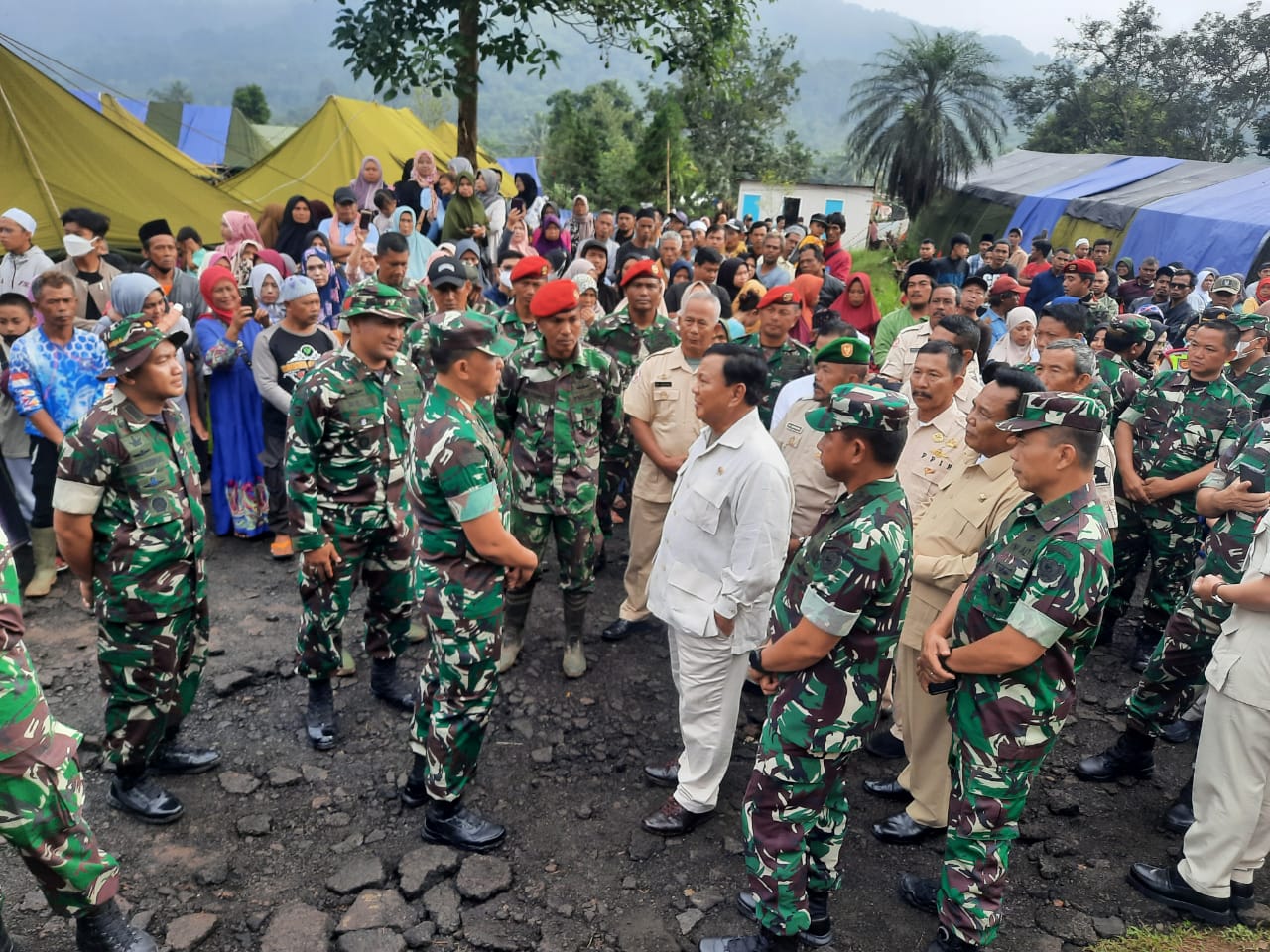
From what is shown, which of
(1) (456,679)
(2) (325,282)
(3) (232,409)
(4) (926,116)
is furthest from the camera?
(4) (926,116)

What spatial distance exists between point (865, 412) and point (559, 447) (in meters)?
2.26

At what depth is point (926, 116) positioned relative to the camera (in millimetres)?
26000

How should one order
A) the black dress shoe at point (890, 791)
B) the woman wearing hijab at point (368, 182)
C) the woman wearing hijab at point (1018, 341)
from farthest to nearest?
the woman wearing hijab at point (368, 182) < the woman wearing hijab at point (1018, 341) < the black dress shoe at point (890, 791)

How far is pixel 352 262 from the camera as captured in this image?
299 inches

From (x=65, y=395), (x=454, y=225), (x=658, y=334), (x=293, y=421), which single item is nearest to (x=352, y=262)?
(x=454, y=225)

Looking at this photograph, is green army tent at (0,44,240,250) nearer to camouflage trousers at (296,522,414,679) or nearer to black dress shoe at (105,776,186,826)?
camouflage trousers at (296,522,414,679)

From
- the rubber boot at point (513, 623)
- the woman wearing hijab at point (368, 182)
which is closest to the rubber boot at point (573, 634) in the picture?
the rubber boot at point (513, 623)

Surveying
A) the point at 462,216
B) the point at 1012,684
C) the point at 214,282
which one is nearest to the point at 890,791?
the point at 1012,684

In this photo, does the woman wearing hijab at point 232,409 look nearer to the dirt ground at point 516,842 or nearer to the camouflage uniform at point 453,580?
the dirt ground at point 516,842

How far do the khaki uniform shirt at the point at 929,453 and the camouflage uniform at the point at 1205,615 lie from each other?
1.30 metres

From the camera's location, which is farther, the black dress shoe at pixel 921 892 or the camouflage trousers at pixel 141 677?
the camouflage trousers at pixel 141 677

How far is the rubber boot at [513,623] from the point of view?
185 inches

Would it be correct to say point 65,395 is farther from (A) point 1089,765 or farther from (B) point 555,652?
(A) point 1089,765

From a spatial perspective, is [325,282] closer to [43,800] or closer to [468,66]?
[43,800]
